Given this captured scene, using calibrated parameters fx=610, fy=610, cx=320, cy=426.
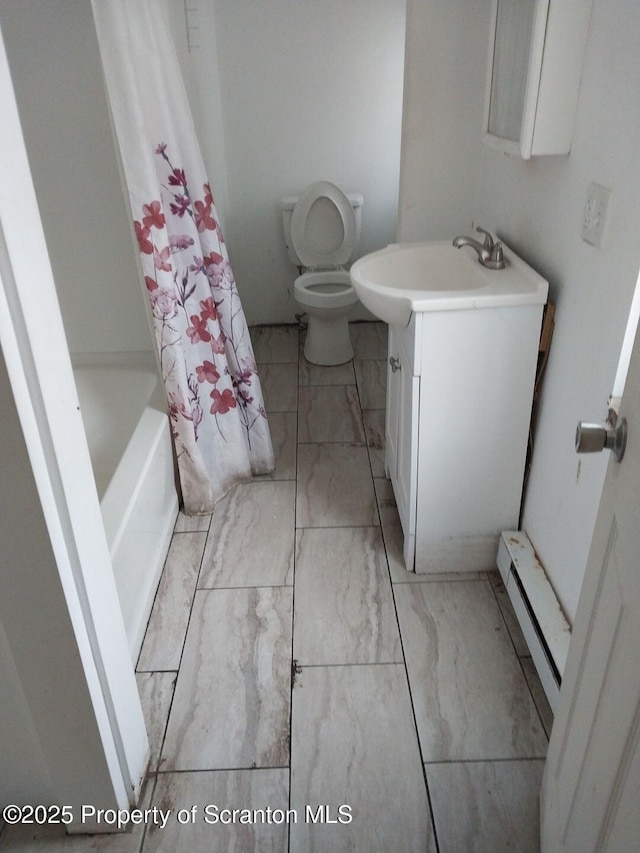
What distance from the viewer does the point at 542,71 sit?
137 cm

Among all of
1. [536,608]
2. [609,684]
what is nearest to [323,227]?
[536,608]

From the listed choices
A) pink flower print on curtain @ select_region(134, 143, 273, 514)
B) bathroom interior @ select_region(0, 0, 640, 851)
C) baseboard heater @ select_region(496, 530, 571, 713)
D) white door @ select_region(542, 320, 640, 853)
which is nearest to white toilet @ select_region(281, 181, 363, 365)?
bathroom interior @ select_region(0, 0, 640, 851)

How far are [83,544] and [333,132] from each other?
9.97ft

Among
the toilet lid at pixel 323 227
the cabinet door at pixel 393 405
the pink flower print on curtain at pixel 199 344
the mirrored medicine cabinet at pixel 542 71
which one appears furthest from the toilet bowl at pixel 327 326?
the mirrored medicine cabinet at pixel 542 71

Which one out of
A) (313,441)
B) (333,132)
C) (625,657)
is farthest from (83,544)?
(333,132)

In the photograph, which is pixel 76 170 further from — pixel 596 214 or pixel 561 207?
pixel 596 214

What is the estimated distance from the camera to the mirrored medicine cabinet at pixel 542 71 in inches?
52.1

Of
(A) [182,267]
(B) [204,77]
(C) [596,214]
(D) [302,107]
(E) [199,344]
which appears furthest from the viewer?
(D) [302,107]

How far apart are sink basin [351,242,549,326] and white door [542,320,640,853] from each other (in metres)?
0.76

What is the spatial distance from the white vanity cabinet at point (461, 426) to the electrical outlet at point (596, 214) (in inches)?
9.8

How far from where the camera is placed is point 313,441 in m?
2.65

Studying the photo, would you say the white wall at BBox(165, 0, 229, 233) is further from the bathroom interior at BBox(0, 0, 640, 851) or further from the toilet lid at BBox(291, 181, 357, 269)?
the toilet lid at BBox(291, 181, 357, 269)

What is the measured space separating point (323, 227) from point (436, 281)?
158 centimetres

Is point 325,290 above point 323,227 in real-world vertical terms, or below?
below
